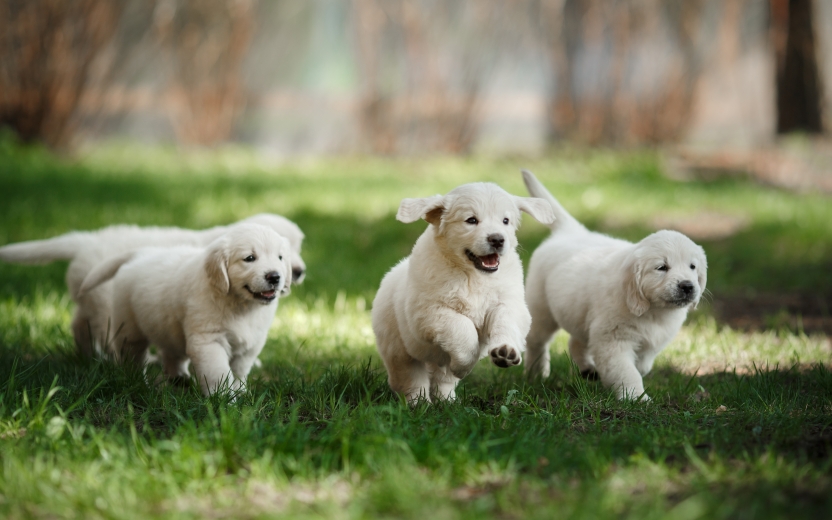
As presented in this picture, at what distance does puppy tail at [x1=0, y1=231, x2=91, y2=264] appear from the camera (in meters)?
4.62

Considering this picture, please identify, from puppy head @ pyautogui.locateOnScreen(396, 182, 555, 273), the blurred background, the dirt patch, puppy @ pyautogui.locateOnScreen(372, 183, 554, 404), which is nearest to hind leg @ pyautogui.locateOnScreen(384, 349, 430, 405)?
puppy @ pyautogui.locateOnScreen(372, 183, 554, 404)

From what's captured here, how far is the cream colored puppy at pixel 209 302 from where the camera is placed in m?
3.86

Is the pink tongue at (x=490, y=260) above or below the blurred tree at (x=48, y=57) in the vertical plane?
below

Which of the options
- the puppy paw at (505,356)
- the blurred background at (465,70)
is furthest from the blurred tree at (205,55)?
the puppy paw at (505,356)

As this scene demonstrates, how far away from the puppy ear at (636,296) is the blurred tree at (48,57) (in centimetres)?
1002

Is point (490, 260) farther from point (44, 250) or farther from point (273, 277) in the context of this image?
point (44, 250)

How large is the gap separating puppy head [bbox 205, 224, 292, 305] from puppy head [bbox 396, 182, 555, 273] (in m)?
0.78

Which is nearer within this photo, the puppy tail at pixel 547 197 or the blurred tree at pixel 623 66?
the puppy tail at pixel 547 197

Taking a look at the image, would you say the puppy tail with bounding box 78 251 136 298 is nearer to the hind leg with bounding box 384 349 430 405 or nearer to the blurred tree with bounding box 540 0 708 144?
the hind leg with bounding box 384 349 430 405

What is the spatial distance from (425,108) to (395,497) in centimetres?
1137

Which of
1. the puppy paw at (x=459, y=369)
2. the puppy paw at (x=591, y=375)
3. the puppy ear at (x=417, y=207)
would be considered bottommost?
the puppy paw at (x=591, y=375)

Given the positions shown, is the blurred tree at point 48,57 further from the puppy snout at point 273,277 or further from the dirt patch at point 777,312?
the dirt patch at point 777,312

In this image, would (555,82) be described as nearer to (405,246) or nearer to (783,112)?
(783,112)

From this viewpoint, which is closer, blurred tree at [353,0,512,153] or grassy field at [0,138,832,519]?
grassy field at [0,138,832,519]
